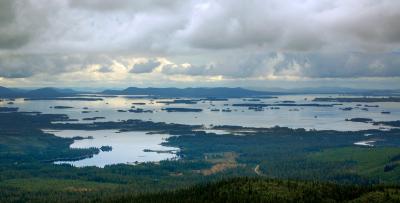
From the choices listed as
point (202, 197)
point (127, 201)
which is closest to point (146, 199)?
point (127, 201)

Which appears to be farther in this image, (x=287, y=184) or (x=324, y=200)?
(x=287, y=184)

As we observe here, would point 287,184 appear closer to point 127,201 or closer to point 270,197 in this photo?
point 270,197

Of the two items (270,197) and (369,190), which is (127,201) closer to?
(270,197)

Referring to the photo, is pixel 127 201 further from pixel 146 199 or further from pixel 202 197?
pixel 202 197

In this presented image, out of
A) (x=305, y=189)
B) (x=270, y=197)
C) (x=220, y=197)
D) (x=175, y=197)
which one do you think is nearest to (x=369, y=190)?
(x=305, y=189)

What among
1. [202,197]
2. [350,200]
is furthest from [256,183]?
[350,200]

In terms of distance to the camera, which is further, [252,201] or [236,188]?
Result: [236,188]

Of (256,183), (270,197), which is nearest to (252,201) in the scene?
(270,197)

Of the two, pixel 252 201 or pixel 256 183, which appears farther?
pixel 256 183
